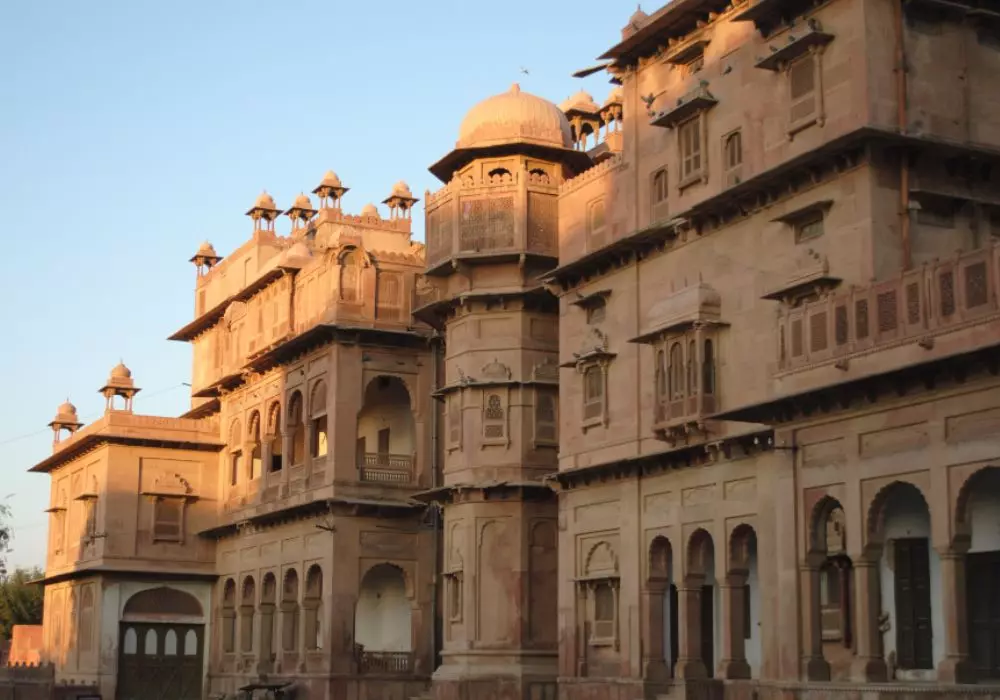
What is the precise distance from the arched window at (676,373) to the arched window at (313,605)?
17.1 metres

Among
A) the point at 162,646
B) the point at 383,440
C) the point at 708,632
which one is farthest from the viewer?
the point at 162,646

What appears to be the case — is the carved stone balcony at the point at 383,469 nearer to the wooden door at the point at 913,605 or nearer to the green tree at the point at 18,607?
the wooden door at the point at 913,605

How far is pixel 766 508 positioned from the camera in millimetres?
26000

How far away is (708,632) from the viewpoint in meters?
30.7

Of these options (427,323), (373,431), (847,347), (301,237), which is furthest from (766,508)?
(301,237)

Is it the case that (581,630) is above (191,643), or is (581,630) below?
above

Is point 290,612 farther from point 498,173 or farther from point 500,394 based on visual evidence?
point 498,173

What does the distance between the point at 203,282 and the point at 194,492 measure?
8760mm

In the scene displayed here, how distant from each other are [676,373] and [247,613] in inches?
952

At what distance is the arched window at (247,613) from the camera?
161 feet

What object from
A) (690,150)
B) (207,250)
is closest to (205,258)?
(207,250)

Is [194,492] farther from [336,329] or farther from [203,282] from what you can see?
[336,329]

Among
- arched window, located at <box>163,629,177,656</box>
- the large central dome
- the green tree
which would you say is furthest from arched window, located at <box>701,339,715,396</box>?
the green tree

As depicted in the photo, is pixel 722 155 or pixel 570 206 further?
pixel 570 206
